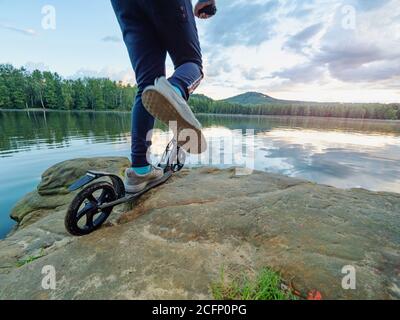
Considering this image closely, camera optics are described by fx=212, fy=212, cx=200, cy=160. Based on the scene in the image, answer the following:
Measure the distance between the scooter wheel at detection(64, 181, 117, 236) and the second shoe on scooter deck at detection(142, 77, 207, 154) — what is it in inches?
38.5

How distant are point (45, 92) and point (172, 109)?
321 ft

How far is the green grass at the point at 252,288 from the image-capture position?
1235mm

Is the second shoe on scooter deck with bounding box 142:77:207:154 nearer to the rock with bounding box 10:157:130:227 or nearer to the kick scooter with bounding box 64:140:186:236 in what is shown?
the kick scooter with bounding box 64:140:186:236

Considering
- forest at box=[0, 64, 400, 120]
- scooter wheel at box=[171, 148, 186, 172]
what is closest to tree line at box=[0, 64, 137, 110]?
forest at box=[0, 64, 400, 120]

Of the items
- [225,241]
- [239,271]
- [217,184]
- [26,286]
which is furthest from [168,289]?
[217,184]

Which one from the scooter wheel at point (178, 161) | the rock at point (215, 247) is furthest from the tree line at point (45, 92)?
the rock at point (215, 247)

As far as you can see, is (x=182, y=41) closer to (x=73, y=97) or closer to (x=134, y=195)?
(x=134, y=195)

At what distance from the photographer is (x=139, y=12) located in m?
2.01

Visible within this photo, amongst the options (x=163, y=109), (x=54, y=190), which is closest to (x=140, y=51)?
(x=163, y=109)

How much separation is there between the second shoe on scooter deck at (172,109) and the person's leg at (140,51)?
49cm

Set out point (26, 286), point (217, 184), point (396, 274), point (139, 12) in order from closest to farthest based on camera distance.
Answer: point (396, 274) < point (26, 286) < point (139, 12) < point (217, 184)

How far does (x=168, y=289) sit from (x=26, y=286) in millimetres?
1063

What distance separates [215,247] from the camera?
67.7 inches

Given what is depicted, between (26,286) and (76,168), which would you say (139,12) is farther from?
(76,168)
